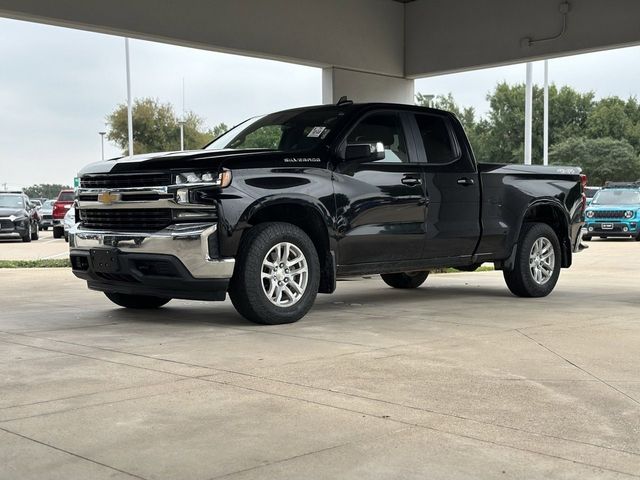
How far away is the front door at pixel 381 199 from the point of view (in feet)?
26.0

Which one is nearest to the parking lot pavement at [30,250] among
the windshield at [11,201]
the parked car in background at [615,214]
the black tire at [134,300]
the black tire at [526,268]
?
the windshield at [11,201]

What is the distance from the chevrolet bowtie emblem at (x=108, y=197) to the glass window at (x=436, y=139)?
3217 mm

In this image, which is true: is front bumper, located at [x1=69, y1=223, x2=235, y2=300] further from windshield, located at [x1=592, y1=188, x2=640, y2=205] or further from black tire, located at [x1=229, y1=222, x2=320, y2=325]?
windshield, located at [x1=592, y1=188, x2=640, y2=205]

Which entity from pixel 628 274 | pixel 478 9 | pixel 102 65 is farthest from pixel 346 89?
pixel 102 65

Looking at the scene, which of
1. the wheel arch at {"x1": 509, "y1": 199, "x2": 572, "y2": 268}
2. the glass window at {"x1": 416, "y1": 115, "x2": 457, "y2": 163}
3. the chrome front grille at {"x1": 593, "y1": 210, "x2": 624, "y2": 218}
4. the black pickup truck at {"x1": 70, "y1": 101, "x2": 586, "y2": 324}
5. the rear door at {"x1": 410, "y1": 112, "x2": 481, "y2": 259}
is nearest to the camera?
the black pickup truck at {"x1": 70, "y1": 101, "x2": 586, "y2": 324}

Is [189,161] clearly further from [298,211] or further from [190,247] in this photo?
[298,211]

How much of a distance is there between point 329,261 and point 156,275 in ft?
5.18

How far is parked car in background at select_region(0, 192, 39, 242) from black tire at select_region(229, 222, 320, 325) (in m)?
20.9

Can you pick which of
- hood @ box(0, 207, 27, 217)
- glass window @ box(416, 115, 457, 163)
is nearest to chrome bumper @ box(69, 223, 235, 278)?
glass window @ box(416, 115, 457, 163)

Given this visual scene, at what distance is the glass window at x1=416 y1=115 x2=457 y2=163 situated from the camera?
896cm

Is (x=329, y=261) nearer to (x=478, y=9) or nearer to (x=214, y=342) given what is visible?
(x=214, y=342)

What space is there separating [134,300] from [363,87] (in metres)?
6.19

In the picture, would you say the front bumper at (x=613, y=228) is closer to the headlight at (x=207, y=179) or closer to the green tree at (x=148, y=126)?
the headlight at (x=207, y=179)

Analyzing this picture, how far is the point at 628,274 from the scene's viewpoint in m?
14.2
